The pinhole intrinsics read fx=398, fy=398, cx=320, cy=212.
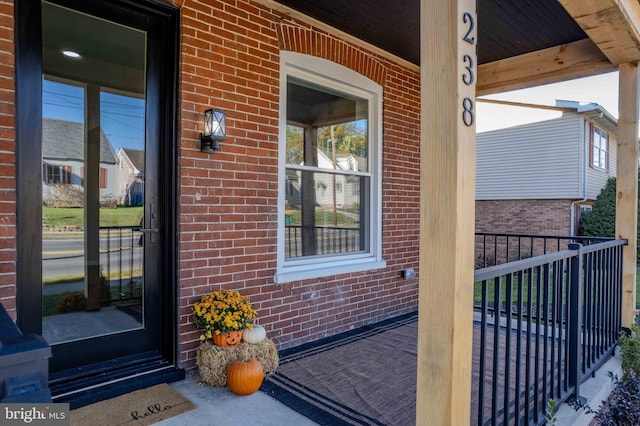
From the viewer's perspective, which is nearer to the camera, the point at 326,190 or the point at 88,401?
the point at 88,401

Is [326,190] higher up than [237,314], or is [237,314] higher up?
[326,190]

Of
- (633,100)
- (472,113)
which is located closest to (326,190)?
(472,113)

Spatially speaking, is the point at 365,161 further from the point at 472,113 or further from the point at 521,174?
the point at 521,174

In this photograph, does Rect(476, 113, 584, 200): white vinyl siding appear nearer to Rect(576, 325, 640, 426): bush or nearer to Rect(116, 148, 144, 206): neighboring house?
Rect(576, 325, 640, 426): bush

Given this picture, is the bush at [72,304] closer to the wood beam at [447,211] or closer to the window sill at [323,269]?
the window sill at [323,269]

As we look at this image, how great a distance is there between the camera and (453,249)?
134 centimetres

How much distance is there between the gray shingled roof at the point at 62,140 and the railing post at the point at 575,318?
308cm

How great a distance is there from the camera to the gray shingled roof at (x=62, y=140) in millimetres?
2342

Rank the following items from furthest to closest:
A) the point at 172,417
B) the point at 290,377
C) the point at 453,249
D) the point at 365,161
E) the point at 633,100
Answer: the point at 365,161 → the point at 633,100 → the point at 290,377 → the point at 172,417 → the point at 453,249

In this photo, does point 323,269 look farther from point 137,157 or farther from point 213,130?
point 137,157

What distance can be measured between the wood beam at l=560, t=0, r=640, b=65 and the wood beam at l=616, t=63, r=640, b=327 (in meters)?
0.25

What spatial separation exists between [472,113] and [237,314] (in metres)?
1.88

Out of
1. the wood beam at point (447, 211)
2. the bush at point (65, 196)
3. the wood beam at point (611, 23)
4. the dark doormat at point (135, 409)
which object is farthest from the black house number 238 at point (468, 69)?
the bush at point (65, 196)

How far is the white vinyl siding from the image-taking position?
10.5m
